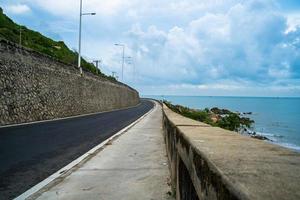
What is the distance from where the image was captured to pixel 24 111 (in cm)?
2434

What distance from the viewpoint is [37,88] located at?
27.1 meters

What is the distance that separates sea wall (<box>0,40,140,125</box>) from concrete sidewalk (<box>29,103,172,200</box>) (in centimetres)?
1198

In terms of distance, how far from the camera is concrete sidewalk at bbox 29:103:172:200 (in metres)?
7.09

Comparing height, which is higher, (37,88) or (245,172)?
(37,88)

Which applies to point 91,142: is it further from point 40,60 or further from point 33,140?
point 40,60

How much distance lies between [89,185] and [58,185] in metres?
0.60

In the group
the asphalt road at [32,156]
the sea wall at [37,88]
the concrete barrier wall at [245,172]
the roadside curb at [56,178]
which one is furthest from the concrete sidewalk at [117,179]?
the sea wall at [37,88]

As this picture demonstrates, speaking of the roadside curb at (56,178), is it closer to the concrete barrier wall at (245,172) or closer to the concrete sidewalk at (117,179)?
the concrete sidewalk at (117,179)

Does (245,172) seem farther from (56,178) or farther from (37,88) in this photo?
(37,88)

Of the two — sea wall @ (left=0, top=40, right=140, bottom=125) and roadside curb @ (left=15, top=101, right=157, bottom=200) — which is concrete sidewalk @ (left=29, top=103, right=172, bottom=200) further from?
sea wall @ (left=0, top=40, right=140, bottom=125)

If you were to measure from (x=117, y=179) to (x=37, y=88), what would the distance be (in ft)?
65.9

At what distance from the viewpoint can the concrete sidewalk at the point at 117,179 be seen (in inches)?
279

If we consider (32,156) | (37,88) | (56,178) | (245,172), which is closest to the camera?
(245,172)

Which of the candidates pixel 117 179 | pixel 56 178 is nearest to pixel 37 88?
pixel 56 178
